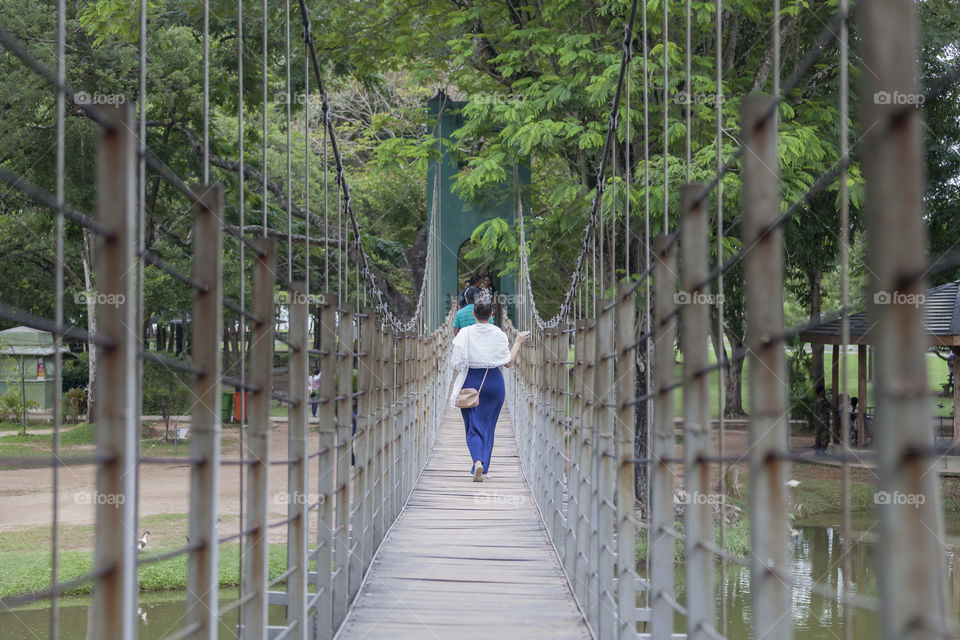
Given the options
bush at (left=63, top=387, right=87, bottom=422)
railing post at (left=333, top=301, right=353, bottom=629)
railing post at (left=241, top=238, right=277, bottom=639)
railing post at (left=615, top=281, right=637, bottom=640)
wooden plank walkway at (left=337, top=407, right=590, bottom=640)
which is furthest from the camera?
bush at (left=63, top=387, right=87, bottom=422)

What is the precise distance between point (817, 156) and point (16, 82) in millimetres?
5991

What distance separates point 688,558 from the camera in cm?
152

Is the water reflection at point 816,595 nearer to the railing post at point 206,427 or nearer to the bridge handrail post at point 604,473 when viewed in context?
the bridge handrail post at point 604,473

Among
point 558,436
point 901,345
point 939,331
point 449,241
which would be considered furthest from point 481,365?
point 449,241

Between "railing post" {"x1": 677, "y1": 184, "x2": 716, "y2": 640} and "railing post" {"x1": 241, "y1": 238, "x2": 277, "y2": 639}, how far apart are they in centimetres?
68

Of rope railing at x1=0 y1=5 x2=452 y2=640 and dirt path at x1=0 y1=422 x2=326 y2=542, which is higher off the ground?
rope railing at x1=0 y1=5 x2=452 y2=640

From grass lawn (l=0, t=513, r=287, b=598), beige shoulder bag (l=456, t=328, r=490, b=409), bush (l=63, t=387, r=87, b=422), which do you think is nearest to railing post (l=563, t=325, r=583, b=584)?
beige shoulder bag (l=456, t=328, r=490, b=409)

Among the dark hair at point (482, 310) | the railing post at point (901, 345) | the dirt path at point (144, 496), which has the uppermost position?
the dark hair at point (482, 310)

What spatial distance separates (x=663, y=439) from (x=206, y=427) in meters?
0.81

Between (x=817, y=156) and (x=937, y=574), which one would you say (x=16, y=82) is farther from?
(x=937, y=574)

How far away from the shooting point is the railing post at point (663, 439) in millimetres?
1769

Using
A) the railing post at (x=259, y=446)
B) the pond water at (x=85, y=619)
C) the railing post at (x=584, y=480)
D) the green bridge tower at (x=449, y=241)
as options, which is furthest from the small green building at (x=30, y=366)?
the railing post at (x=259, y=446)

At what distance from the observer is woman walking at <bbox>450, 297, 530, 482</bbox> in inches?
198

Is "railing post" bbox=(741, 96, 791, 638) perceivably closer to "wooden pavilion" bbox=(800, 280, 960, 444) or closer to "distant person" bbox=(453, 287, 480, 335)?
"distant person" bbox=(453, 287, 480, 335)
